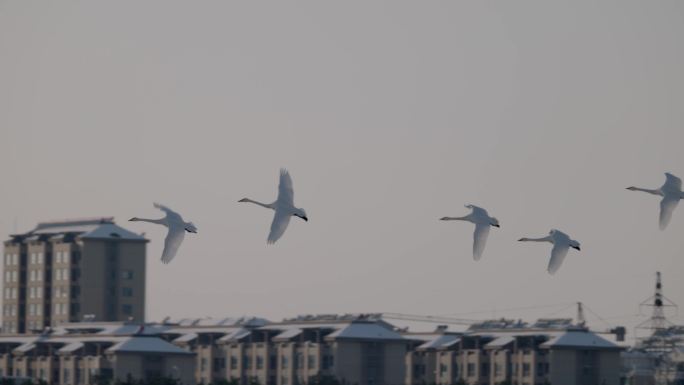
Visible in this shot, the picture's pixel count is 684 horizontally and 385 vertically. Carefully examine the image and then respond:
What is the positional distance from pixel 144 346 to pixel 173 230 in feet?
299

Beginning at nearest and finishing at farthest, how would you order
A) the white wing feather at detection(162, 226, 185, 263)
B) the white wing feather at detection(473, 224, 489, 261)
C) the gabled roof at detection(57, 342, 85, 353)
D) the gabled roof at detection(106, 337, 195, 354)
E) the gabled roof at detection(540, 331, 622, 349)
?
the white wing feather at detection(162, 226, 185, 263), the white wing feather at detection(473, 224, 489, 261), the gabled roof at detection(106, 337, 195, 354), the gabled roof at detection(540, 331, 622, 349), the gabled roof at detection(57, 342, 85, 353)

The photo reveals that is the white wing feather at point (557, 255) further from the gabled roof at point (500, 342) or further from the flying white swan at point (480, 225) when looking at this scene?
the gabled roof at point (500, 342)

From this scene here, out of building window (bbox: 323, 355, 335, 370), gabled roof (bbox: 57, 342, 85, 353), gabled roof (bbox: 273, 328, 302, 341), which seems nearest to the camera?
building window (bbox: 323, 355, 335, 370)

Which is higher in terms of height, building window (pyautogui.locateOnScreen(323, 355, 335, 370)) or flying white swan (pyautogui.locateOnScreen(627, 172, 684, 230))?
flying white swan (pyautogui.locateOnScreen(627, 172, 684, 230))

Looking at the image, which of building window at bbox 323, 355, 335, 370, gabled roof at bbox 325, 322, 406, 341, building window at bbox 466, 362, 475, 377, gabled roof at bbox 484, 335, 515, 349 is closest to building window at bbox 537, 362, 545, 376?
gabled roof at bbox 484, 335, 515, 349

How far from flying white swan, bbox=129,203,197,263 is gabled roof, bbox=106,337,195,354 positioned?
88.1m

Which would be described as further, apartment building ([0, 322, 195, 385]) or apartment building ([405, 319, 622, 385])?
apartment building ([405, 319, 622, 385])

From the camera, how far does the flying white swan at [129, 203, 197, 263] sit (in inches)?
2739

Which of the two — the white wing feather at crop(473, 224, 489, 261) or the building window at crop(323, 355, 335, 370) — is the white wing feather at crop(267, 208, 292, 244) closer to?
the white wing feather at crop(473, 224, 489, 261)

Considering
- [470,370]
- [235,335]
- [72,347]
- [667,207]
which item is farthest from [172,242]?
[235,335]

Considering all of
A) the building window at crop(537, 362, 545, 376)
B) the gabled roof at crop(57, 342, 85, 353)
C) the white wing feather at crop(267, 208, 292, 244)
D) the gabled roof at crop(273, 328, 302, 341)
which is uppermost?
the white wing feather at crop(267, 208, 292, 244)

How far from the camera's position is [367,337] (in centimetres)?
16675

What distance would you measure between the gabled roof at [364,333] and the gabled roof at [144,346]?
13.7m

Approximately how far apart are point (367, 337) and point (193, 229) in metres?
97.8
